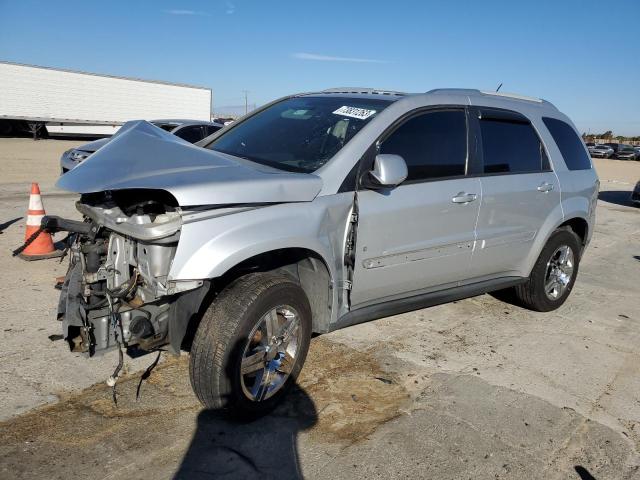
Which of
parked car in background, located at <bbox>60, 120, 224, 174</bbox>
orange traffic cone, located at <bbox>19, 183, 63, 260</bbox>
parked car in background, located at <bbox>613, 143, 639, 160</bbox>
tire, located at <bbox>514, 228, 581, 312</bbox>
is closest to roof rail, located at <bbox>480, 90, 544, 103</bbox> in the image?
tire, located at <bbox>514, 228, 581, 312</bbox>

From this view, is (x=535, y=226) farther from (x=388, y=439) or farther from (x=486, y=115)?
(x=388, y=439)

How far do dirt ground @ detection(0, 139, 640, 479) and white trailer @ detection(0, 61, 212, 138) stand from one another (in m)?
29.1

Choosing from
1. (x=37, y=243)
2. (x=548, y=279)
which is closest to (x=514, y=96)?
(x=548, y=279)

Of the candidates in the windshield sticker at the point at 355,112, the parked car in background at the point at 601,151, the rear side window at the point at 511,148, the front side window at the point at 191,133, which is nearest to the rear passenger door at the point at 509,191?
the rear side window at the point at 511,148

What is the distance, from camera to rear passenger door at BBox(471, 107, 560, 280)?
13.9ft

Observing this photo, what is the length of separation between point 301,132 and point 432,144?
0.94 m

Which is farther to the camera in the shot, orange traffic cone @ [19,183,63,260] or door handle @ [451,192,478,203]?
orange traffic cone @ [19,183,63,260]

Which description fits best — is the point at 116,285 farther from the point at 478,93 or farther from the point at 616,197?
the point at 616,197

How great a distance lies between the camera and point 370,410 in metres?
3.34

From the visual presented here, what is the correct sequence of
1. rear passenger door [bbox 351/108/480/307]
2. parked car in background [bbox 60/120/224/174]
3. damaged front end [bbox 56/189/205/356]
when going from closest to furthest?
1. damaged front end [bbox 56/189/205/356]
2. rear passenger door [bbox 351/108/480/307]
3. parked car in background [bbox 60/120/224/174]

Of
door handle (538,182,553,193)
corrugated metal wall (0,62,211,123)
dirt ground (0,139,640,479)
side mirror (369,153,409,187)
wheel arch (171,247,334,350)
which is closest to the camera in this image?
dirt ground (0,139,640,479)

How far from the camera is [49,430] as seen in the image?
115 inches

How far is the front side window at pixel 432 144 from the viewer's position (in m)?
3.68

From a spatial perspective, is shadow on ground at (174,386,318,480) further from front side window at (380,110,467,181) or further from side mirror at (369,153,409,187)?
front side window at (380,110,467,181)
